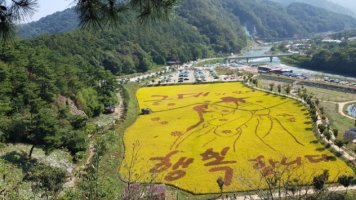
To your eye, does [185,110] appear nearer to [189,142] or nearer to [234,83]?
[189,142]

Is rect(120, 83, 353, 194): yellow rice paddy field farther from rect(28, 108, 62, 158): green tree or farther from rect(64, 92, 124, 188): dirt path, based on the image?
rect(28, 108, 62, 158): green tree

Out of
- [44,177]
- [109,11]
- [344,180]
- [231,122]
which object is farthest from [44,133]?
[109,11]

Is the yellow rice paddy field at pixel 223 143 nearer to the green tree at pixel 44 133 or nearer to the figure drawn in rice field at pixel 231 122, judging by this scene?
the figure drawn in rice field at pixel 231 122

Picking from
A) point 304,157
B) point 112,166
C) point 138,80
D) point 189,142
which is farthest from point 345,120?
point 138,80

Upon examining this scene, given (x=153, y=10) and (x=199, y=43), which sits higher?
(x=153, y=10)

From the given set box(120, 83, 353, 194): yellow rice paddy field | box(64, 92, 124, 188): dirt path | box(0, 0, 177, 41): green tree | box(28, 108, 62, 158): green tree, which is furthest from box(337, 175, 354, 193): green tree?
box(0, 0, 177, 41): green tree

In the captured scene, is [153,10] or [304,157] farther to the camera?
[304,157]

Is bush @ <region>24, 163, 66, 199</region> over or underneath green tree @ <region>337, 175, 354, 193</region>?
over

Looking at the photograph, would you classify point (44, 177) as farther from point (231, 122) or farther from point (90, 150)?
point (231, 122)
